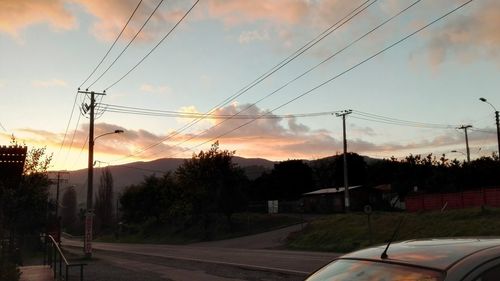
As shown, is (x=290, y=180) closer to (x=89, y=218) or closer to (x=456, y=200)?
(x=456, y=200)

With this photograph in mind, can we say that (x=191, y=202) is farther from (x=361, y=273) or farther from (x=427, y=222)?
(x=361, y=273)

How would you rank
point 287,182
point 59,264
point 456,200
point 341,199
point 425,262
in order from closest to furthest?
point 425,262 < point 59,264 < point 456,200 < point 341,199 < point 287,182

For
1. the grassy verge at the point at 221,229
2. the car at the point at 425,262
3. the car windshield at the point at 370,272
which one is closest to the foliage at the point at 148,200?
the grassy verge at the point at 221,229

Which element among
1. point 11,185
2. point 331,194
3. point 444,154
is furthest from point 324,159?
point 11,185

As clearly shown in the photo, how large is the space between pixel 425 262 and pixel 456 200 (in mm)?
51752

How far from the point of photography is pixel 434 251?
3.46m

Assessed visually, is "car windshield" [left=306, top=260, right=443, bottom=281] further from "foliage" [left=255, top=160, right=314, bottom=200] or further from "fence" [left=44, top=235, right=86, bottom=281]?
"foliage" [left=255, top=160, right=314, bottom=200]

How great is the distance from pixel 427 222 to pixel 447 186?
4004 cm

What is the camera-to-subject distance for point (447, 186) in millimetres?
77062

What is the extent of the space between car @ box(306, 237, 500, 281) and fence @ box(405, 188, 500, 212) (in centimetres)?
4672

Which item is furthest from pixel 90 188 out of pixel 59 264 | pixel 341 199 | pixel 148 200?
pixel 148 200

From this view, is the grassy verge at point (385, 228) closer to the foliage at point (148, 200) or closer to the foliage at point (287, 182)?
the foliage at point (148, 200)

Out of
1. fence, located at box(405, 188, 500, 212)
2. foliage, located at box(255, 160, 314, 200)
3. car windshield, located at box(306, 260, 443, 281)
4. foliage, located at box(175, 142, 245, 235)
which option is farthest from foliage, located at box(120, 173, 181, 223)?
car windshield, located at box(306, 260, 443, 281)

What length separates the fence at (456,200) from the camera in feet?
157
